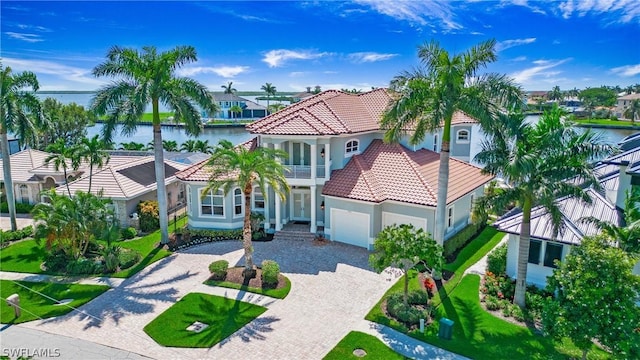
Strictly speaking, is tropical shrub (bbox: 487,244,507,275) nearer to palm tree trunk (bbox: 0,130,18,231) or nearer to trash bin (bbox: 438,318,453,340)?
trash bin (bbox: 438,318,453,340)

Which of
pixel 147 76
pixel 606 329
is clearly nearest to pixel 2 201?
pixel 147 76

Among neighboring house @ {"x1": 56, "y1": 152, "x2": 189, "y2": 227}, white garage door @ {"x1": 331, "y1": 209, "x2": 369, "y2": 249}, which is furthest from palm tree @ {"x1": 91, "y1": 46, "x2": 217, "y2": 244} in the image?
white garage door @ {"x1": 331, "y1": 209, "x2": 369, "y2": 249}

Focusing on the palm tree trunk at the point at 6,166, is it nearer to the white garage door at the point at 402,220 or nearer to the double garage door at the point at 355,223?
the double garage door at the point at 355,223

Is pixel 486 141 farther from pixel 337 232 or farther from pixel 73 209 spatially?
pixel 73 209

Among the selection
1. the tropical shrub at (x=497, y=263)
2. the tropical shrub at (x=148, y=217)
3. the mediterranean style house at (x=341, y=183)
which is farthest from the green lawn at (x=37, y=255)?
the tropical shrub at (x=497, y=263)

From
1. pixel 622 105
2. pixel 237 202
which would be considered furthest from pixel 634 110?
pixel 237 202

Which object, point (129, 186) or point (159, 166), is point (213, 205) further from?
point (129, 186)
